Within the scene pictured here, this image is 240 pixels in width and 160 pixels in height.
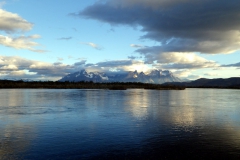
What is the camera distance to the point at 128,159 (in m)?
13.5

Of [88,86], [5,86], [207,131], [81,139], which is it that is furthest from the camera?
[88,86]

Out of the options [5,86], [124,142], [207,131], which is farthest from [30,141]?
[5,86]

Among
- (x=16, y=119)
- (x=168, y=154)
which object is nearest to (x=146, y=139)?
(x=168, y=154)

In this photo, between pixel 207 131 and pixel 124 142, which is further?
pixel 207 131

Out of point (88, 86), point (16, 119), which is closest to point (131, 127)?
point (16, 119)

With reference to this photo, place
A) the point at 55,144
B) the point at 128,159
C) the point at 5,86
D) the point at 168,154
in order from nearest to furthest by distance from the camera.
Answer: the point at 128,159 → the point at 168,154 → the point at 55,144 → the point at 5,86

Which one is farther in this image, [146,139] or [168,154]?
[146,139]

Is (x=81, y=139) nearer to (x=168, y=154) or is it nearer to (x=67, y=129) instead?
(x=67, y=129)

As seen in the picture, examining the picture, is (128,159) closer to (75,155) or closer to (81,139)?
(75,155)

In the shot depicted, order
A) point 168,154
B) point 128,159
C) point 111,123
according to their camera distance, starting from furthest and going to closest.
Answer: point 111,123 < point 168,154 < point 128,159

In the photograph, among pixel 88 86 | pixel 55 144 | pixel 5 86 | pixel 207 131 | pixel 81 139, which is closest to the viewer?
pixel 55 144

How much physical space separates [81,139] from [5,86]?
5008 inches

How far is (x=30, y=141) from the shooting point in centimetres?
1692

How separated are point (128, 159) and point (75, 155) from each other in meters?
3.26
